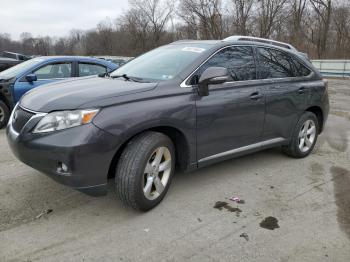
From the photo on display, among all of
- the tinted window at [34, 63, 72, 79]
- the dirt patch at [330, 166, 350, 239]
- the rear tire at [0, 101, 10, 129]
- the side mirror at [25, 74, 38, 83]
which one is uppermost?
the tinted window at [34, 63, 72, 79]

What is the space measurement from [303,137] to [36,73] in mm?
5251

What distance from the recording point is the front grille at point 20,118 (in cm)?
307

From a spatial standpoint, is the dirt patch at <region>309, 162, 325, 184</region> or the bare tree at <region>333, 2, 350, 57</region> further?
the bare tree at <region>333, 2, 350, 57</region>

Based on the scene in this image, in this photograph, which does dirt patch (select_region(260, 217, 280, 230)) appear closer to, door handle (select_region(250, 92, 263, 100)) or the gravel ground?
the gravel ground

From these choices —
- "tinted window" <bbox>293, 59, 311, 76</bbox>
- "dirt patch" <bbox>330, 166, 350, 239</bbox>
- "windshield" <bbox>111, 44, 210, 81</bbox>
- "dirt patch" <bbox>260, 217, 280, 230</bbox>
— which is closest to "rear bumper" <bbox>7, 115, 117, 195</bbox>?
"windshield" <bbox>111, 44, 210, 81</bbox>

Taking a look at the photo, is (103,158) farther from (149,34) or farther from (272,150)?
(149,34)

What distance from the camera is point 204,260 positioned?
8.59 feet

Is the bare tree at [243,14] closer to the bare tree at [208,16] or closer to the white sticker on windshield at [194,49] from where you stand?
the bare tree at [208,16]

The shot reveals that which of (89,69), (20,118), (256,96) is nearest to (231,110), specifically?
(256,96)

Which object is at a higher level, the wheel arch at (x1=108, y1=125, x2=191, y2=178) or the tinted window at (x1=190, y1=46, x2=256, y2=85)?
the tinted window at (x1=190, y1=46, x2=256, y2=85)

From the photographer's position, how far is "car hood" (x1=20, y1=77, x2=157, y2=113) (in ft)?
9.57

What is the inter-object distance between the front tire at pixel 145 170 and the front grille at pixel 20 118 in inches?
37.2

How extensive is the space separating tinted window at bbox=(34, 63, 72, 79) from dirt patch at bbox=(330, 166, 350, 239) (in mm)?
5445

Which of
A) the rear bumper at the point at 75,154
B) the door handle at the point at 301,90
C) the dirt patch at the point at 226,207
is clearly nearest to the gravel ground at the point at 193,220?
the dirt patch at the point at 226,207
